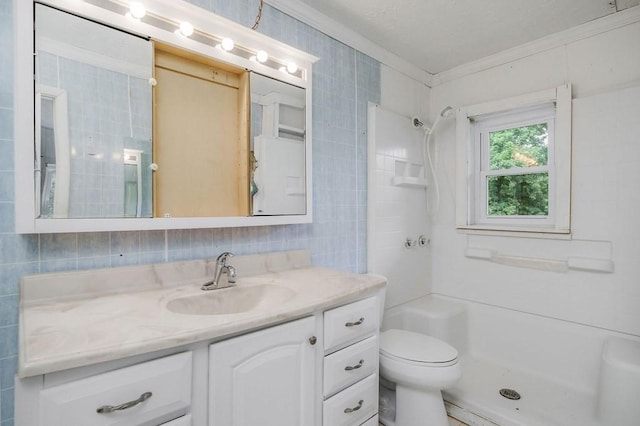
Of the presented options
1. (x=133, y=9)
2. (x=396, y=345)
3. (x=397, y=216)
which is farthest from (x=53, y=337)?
(x=397, y=216)

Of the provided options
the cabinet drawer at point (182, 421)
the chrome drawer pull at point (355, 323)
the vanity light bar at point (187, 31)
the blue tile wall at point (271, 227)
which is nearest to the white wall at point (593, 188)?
the blue tile wall at point (271, 227)

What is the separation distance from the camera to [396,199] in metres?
2.32

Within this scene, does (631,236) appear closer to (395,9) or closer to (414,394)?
(414,394)

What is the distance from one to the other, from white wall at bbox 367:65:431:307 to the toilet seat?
440 millimetres

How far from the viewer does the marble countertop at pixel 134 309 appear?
72 cm

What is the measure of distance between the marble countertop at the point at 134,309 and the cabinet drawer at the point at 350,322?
0.04m

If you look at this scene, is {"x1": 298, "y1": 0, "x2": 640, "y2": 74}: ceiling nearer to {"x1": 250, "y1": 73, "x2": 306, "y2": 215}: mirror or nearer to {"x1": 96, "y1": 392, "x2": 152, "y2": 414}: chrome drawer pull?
{"x1": 250, "y1": 73, "x2": 306, "y2": 215}: mirror

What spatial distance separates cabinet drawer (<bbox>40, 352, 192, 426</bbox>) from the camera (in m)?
0.68

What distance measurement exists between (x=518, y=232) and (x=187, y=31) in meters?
2.28

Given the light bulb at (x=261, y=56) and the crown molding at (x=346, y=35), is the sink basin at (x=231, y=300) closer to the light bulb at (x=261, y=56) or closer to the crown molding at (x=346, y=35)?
the light bulb at (x=261, y=56)

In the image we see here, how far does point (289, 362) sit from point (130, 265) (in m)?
0.70

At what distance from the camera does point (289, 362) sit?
3.49ft

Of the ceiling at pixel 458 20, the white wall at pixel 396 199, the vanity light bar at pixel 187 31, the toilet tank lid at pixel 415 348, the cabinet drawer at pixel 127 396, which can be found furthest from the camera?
the white wall at pixel 396 199

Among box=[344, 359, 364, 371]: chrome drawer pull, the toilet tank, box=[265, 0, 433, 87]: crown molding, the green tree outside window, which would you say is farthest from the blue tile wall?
the toilet tank
